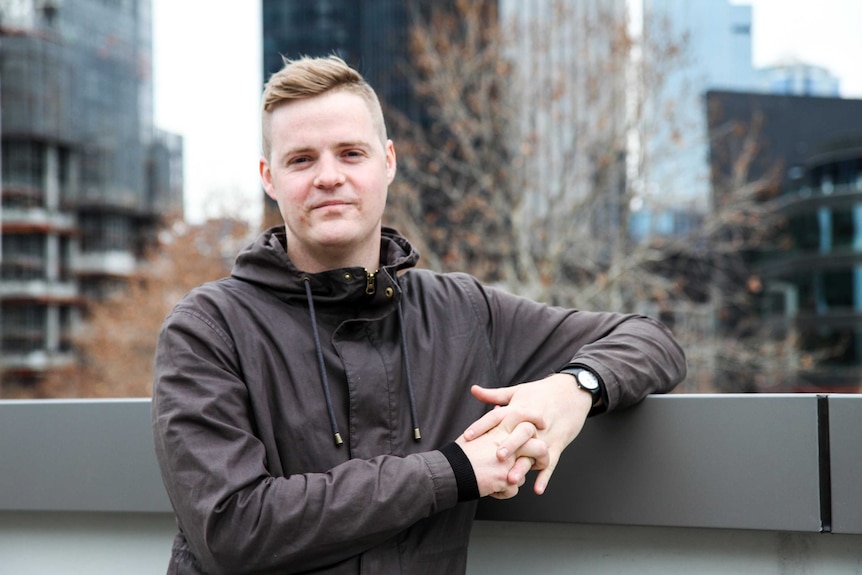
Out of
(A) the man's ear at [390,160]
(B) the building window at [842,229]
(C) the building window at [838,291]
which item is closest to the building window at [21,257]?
(C) the building window at [838,291]

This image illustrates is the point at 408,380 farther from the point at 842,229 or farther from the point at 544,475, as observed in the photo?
the point at 842,229

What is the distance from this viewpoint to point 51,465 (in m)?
2.32

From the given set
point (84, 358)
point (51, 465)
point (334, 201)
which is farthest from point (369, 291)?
point (84, 358)

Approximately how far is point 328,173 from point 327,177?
1cm

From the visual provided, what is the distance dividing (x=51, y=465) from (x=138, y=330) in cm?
2156

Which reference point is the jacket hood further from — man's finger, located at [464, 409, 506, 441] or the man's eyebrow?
man's finger, located at [464, 409, 506, 441]

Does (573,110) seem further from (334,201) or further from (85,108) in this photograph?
(85,108)

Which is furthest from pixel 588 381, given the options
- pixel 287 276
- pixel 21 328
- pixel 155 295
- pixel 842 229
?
pixel 21 328

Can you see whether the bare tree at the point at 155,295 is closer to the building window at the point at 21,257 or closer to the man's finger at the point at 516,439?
the man's finger at the point at 516,439

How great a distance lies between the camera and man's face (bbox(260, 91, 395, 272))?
6.73 feet

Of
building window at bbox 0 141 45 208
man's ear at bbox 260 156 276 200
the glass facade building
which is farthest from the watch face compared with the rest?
building window at bbox 0 141 45 208

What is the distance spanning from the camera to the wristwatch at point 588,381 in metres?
1.85

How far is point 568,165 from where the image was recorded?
14.5 m

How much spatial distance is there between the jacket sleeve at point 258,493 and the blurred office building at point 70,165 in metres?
49.4
